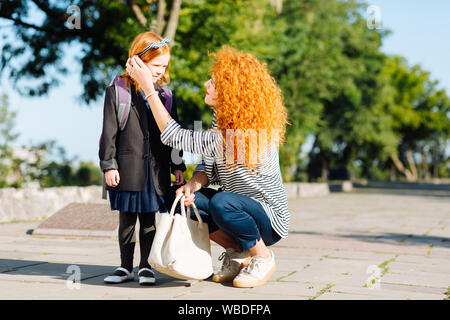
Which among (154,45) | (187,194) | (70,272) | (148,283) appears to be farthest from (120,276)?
(154,45)

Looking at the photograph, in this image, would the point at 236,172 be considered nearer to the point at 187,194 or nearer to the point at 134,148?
the point at 187,194

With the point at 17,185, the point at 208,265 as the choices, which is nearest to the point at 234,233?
the point at 208,265

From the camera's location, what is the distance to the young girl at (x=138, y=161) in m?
4.16

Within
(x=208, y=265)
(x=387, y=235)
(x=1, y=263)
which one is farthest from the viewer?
(x=387, y=235)

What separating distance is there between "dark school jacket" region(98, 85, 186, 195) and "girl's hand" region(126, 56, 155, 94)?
182 mm

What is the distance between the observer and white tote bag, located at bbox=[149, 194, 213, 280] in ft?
12.6

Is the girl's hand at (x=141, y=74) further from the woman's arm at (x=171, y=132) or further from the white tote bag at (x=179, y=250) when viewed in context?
the white tote bag at (x=179, y=250)

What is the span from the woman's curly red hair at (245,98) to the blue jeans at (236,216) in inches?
11.0

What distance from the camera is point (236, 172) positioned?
419 cm

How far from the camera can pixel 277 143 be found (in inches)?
169

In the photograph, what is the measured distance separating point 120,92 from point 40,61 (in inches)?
510

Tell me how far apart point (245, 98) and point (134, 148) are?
867 mm

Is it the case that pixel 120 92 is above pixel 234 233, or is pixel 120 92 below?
above
